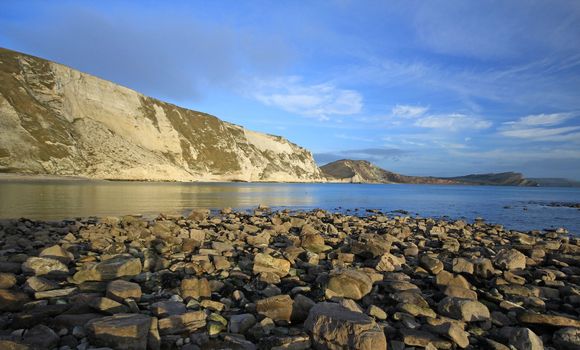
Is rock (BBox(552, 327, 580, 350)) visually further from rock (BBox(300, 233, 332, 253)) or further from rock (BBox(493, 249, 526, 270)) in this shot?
rock (BBox(300, 233, 332, 253))

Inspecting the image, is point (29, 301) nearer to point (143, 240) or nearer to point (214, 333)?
point (214, 333)

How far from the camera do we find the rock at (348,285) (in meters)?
7.04

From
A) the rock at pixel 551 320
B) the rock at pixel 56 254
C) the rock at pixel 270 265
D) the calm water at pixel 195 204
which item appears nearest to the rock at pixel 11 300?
the rock at pixel 56 254

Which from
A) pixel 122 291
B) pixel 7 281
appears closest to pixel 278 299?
pixel 122 291

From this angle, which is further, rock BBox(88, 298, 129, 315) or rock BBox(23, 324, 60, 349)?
rock BBox(88, 298, 129, 315)

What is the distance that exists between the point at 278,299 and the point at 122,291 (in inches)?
109

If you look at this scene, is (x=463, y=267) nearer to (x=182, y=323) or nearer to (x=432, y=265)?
(x=432, y=265)

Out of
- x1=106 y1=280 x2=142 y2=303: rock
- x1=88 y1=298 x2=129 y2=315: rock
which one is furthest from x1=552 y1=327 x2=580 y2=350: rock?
x1=106 y1=280 x2=142 y2=303: rock

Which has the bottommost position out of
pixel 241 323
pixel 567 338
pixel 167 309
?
pixel 567 338

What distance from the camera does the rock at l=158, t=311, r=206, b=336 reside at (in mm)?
5285

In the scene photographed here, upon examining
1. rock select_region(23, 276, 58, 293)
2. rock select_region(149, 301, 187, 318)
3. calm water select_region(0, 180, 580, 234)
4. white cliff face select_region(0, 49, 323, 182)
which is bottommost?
calm water select_region(0, 180, 580, 234)

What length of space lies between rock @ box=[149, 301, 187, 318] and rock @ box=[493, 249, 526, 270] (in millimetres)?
8486

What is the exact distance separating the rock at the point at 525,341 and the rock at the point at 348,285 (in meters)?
2.64

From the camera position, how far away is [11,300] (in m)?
5.96
